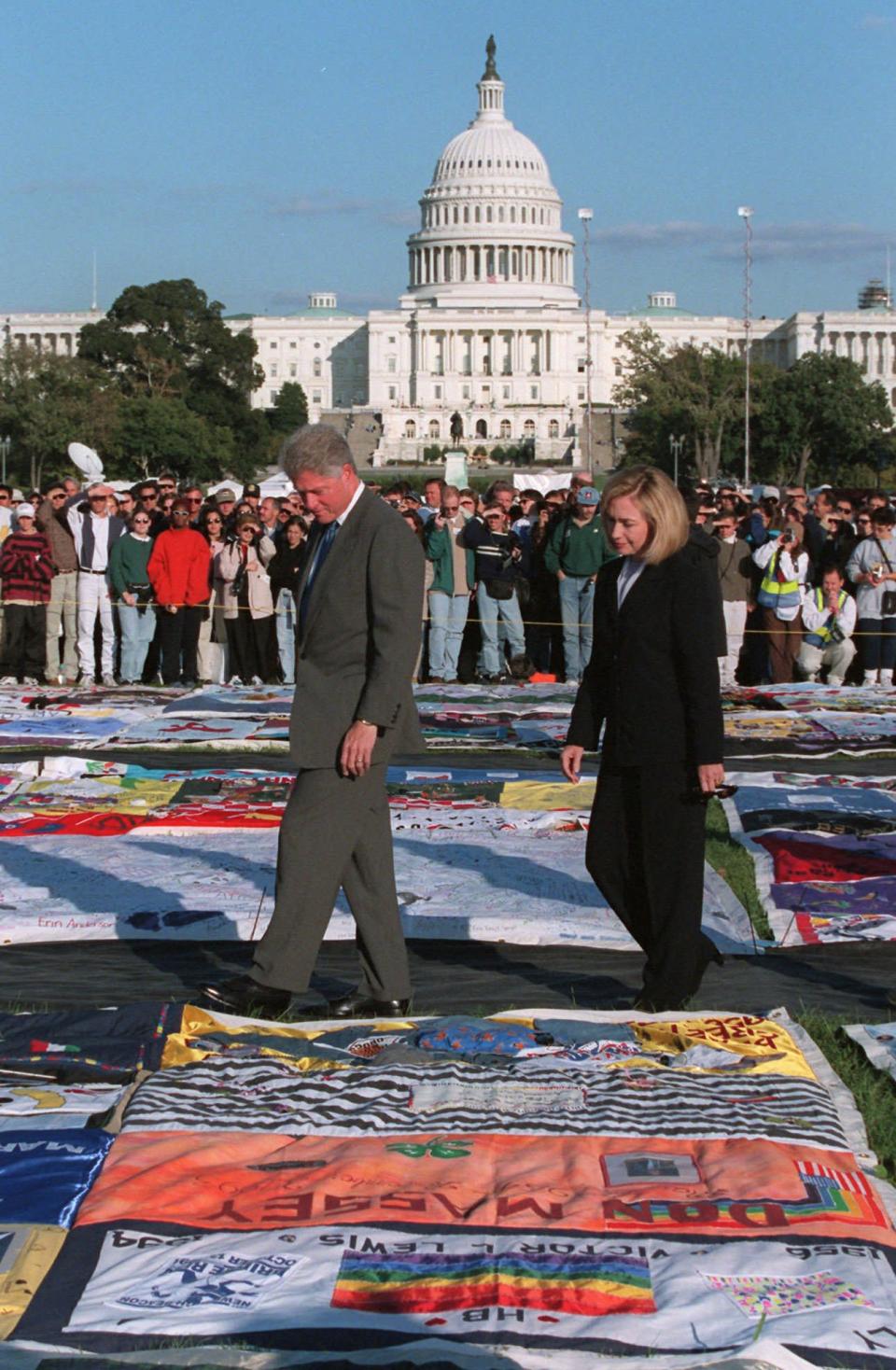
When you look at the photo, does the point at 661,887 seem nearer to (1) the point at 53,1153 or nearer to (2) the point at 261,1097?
(2) the point at 261,1097

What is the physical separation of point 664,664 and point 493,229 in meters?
135

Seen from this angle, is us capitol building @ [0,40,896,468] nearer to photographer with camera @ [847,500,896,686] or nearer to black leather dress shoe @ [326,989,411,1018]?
photographer with camera @ [847,500,896,686]

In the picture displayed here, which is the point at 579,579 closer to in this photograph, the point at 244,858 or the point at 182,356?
the point at 244,858

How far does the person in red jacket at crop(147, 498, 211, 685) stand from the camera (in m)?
15.1

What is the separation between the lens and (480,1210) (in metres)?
3.74

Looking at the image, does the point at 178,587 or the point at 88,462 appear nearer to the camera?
the point at 178,587

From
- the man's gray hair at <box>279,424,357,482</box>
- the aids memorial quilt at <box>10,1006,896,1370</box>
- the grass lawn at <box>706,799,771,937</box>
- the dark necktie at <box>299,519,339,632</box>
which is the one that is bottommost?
the grass lawn at <box>706,799,771,937</box>

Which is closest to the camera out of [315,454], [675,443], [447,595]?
[315,454]

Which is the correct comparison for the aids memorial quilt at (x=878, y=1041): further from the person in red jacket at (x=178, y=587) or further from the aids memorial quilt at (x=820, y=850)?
the person in red jacket at (x=178, y=587)

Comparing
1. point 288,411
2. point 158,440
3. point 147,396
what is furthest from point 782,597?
point 288,411

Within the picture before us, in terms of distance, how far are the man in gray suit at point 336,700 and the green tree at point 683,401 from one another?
80.1 meters

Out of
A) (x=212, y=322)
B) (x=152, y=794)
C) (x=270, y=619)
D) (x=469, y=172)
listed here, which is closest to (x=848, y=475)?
(x=212, y=322)

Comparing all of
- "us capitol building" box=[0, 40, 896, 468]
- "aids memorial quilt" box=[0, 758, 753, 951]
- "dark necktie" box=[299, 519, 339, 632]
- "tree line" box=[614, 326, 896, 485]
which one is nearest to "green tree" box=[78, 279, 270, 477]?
"tree line" box=[614, 326, 896, 485]

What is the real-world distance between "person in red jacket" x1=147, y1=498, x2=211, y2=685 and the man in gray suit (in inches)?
385
